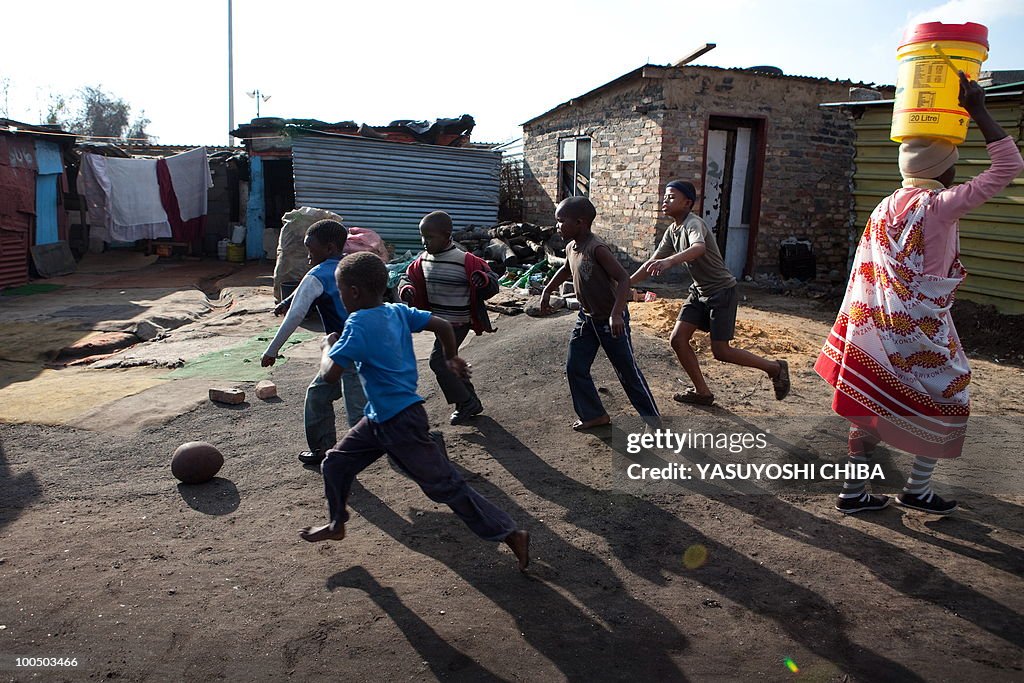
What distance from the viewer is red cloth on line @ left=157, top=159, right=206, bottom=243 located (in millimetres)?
16234

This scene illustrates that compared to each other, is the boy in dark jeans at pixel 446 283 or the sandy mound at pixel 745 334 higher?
the boy in dark jeans at pixel 446 283

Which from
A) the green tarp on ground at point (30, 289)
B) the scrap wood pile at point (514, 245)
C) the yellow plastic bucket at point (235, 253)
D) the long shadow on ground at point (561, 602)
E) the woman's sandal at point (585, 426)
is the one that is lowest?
the green tarp on ground at point (30, 289)

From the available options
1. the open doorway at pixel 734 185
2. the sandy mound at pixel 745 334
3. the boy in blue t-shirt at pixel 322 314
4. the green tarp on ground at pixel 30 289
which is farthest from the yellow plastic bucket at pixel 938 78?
the green tarp on ground at pixel 30 289

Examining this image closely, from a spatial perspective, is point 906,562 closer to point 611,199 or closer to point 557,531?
point 557,531

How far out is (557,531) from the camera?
3666 mm

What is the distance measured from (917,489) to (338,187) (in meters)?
13.3

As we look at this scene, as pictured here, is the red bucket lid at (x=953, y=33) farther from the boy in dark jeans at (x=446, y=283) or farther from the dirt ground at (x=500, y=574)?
the boy in dark jeans at (x=446, y=283)

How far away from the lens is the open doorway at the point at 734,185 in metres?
12.0

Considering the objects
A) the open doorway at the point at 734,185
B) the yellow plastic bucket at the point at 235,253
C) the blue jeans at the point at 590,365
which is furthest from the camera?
the yellow plastic bucket at the point at 235,253

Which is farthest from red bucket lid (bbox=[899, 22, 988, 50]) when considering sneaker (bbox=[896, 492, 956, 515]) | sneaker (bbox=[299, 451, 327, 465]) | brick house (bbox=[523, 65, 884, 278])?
brick house (bbox=[523, 65, 884, 278])

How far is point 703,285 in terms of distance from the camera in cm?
509

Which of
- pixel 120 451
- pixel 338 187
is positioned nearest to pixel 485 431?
pixel 120 451

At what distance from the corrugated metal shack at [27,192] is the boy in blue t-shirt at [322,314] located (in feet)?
36.7

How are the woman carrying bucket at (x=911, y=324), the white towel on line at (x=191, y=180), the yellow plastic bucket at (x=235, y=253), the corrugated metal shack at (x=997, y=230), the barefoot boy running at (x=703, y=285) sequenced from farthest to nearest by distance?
the yellow plastic bucket at (x=235, y=253)
the white towel on line at (x=191, y=180)
the corrugated metal shack at (x=997, y=230)
the barefoot boy running at (x=703, y=285)
the woman carrying bucket at (x=911, y=324)
